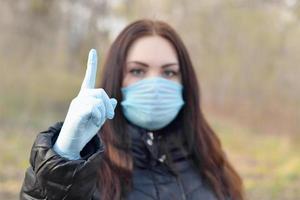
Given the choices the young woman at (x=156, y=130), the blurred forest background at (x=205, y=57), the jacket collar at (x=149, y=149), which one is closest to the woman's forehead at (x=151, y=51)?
the young woman at (x=156, y=130)

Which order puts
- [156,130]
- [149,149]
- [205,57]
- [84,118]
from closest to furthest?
[84,118]
[149,149]
[156,130]
[205,57]

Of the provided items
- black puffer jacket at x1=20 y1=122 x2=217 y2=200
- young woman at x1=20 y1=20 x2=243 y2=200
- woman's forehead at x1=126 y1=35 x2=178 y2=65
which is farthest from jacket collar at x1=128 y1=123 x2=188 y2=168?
woman's forehead at x1=126 y1=35 x2=178 y2=65

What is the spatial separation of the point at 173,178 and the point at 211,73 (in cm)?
1141

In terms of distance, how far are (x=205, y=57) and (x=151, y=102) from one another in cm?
1075

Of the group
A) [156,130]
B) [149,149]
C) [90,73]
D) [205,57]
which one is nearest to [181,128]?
[156,130]

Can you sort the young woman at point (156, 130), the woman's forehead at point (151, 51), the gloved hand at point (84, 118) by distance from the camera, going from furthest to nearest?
the woman's forehead at point (151, 51) → the young woman at point (156, 130) → the gloved hand at point (84, 118)

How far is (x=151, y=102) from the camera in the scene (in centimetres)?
201

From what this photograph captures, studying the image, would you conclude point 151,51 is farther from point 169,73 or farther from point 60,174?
point 60,174

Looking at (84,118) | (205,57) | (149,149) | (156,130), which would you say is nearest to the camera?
(84,118)

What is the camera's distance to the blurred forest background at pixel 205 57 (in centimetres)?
1012

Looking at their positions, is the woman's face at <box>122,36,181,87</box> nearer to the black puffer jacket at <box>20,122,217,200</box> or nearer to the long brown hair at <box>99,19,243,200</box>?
the long brown hair at <box>99,19,243,200</box>

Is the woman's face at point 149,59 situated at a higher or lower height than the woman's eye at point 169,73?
higher

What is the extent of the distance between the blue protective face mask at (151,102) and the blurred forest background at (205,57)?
6.78 meters

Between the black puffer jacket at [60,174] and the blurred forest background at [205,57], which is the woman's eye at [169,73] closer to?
the black puffer jacket at [60,174]
